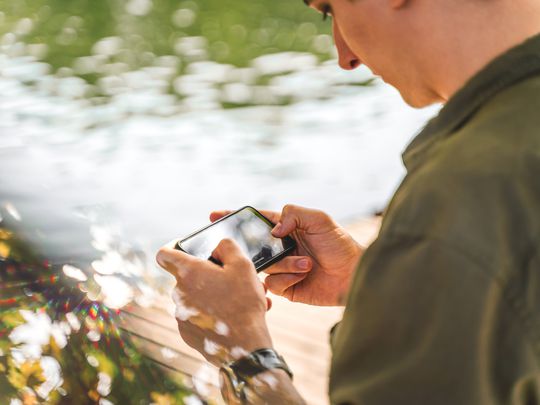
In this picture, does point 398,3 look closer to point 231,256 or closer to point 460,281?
point 460,281

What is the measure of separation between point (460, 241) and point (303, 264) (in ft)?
2.78

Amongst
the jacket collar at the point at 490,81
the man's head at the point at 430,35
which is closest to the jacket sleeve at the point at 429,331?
the jacket collar at the point at 490,81

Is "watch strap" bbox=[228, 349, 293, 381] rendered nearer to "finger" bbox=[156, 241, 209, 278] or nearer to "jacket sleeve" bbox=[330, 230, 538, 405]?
"finger" bbox=[156, 241, 209, 278]

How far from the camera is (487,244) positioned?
743 millimetres

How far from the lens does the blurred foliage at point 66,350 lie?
2.02 meters

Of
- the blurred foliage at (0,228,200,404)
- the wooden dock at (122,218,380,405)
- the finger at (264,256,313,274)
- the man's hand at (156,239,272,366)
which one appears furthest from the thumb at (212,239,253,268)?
the wooden dock at (122,218,380,405)

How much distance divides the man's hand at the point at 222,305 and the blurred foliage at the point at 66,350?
0.88m

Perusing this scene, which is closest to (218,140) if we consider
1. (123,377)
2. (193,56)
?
(193,56)

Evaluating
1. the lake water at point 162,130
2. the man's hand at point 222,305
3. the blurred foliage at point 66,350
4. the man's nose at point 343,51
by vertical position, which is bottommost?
the lake water at point 162,130

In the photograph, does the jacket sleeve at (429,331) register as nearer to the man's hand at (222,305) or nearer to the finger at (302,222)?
the man's hand at (222,305)

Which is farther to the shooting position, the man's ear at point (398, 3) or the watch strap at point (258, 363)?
the watch strap at point (258, 363)

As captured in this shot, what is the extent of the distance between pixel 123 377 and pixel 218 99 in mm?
3829

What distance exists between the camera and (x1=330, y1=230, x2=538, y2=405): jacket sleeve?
2.44 ft

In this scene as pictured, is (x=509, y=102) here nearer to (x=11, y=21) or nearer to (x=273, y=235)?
(x=273, y=235)
